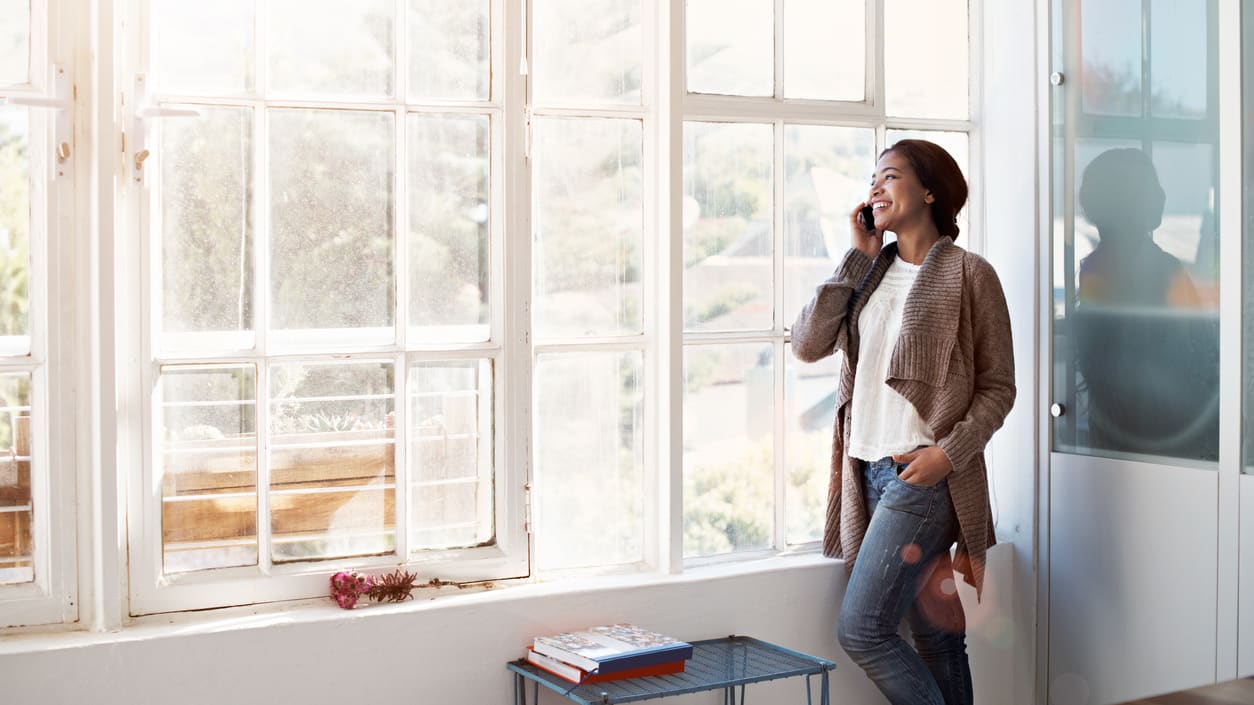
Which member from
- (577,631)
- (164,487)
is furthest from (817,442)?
(164,487)

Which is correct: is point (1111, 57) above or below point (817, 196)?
above

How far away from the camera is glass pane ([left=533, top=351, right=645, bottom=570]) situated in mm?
2934

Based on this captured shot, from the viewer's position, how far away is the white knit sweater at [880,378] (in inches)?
114


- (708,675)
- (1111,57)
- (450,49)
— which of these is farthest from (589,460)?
(1111,57)

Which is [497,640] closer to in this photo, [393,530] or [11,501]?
[393,530]

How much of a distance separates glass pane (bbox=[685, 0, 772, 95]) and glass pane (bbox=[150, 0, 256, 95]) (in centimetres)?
115

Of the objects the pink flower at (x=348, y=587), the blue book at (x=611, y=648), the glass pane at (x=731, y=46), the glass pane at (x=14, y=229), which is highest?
the glass pane at (x=731, y=46)

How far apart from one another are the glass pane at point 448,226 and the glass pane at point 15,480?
855mm

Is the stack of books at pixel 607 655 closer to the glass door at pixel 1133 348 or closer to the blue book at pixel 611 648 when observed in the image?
the blue book at pixel 611 648

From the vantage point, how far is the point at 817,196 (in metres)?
3.28

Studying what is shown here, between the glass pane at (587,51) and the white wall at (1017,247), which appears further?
the white wall at (1017,247)

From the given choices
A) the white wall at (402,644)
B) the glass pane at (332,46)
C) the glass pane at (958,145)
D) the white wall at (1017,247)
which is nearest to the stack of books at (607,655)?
the white wall at (402,644)

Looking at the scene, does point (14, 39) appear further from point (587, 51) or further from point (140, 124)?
point (587, 51)

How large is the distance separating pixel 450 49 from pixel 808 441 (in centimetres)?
145
